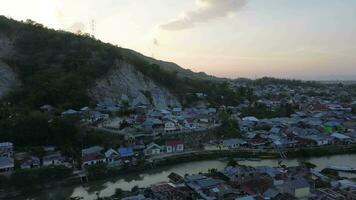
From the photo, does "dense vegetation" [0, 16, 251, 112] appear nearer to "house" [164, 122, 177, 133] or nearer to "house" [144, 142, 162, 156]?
"house" [164, 122, 177, 133]

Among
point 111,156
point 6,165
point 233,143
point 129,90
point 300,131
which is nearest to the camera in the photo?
point 6,165

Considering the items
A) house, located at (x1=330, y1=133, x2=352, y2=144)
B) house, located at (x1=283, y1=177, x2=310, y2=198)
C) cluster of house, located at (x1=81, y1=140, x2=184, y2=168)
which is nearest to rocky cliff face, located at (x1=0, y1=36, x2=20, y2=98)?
cluster of house, located at (x1=81, y1=140, x2=184, y2=168)

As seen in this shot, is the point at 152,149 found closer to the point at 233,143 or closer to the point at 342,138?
the point at 233,143

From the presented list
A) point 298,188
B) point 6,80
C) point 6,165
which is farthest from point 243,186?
point 6,80

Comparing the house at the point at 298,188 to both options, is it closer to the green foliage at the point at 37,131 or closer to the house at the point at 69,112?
the green foliage at the point at 37,131

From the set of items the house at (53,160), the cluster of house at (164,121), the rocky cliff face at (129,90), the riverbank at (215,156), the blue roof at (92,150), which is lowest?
the riverbank at (215,156)

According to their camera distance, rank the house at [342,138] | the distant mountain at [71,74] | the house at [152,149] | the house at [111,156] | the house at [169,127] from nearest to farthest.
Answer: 1. the house at [111,156]
2. the house at [152,149]
3. the house at [342,138]
4. the house at [169,127]
5. the distant mountain at [71,74]

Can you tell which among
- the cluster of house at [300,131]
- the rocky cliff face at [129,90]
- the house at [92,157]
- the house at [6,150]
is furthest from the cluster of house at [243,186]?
the rocky cliff face at [129,90]
